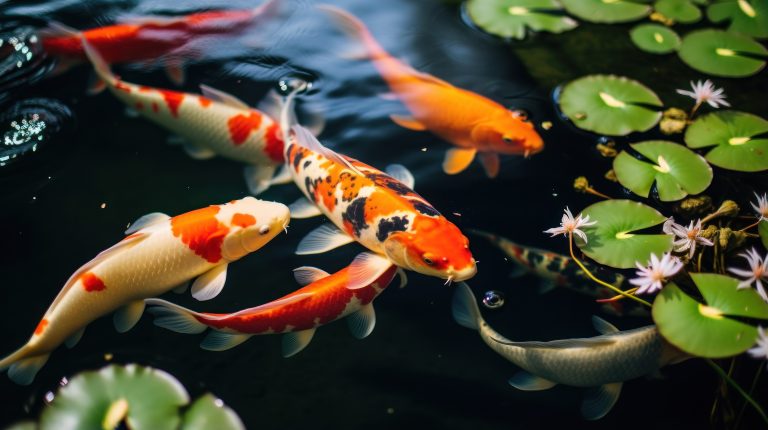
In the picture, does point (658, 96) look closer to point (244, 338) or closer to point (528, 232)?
point (528, 232)

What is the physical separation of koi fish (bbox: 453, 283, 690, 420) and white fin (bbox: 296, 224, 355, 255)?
2.28ft

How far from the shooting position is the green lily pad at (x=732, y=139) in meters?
2.44

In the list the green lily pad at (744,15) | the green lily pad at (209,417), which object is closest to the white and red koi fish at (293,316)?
the green lily pad at (209,417)

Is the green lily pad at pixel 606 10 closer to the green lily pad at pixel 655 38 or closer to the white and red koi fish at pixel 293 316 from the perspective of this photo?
the green lily pad at pixel 655 38

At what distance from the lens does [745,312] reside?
1.92 metres

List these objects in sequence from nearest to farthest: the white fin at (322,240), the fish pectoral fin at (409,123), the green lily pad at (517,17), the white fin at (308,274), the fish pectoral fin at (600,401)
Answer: the fish pectoral fin at (600,401) → the white fin at (308,274) → the white fin at (322,240) → the fish pectoral fin at (409,123) → the green lily pad at (517,17)

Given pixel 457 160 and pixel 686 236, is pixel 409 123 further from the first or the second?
pixel 686 236

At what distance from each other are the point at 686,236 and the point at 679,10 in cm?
164

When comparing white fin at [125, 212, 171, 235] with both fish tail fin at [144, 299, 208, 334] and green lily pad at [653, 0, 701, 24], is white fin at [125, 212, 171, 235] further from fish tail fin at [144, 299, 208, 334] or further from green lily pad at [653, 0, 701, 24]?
green lily pad at [653, 0, 701, 24]

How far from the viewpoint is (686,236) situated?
83.4 inches

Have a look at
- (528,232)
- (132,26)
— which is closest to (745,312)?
(528,232)

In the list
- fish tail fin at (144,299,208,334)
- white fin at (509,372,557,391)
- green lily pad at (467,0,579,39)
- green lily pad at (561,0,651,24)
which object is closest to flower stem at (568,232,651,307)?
white fin at (509,372,557,391)

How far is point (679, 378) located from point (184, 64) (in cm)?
257

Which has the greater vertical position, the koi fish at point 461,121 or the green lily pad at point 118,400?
the koi fish at point 461,121
